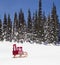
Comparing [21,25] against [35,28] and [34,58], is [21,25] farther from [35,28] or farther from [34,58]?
[34,58]

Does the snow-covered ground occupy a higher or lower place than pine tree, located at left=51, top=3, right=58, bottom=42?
lower

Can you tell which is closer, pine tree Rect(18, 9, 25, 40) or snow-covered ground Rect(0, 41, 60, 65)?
snow-covered ground Rect(0, 41, 60, 65)

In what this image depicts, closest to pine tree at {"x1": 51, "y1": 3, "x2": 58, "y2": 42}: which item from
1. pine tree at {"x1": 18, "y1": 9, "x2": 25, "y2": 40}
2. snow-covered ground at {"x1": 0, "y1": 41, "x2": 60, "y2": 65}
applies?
pine tree at {"x1": 18, "y1": 9, "x2": 25, "y2": 40}

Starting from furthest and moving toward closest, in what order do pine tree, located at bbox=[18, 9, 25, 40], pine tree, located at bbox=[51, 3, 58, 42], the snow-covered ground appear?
1. pine tree, located at bbox=[18, 9, 25, 40]
2. pine tree, located at bbox=[51, 3, 58, 42]
3. the snow-covered ground

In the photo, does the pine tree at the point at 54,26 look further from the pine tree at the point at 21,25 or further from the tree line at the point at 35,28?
the pine tree at the point at 21,25

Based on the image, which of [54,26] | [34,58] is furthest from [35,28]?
[34,58]

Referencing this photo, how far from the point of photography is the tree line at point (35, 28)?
2484 inches

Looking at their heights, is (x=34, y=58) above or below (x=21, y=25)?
below

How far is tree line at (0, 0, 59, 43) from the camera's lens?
6309cm

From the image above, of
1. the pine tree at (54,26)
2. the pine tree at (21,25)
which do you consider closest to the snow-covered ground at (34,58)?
the pine tree at (54,26)

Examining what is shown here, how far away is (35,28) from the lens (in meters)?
66.7

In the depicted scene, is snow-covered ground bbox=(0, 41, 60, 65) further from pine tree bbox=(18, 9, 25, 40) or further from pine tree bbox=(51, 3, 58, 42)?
pine tree bbox=(18, 9, 25, 40)

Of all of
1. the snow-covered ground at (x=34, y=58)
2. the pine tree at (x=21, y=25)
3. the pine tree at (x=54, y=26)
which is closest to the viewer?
the snow-covered ground at (x=34, y=58)

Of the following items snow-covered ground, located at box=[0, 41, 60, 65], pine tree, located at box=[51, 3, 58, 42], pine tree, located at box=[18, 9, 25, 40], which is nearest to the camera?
snow-covered ground, located at box=[0, 41, 60, 65]
